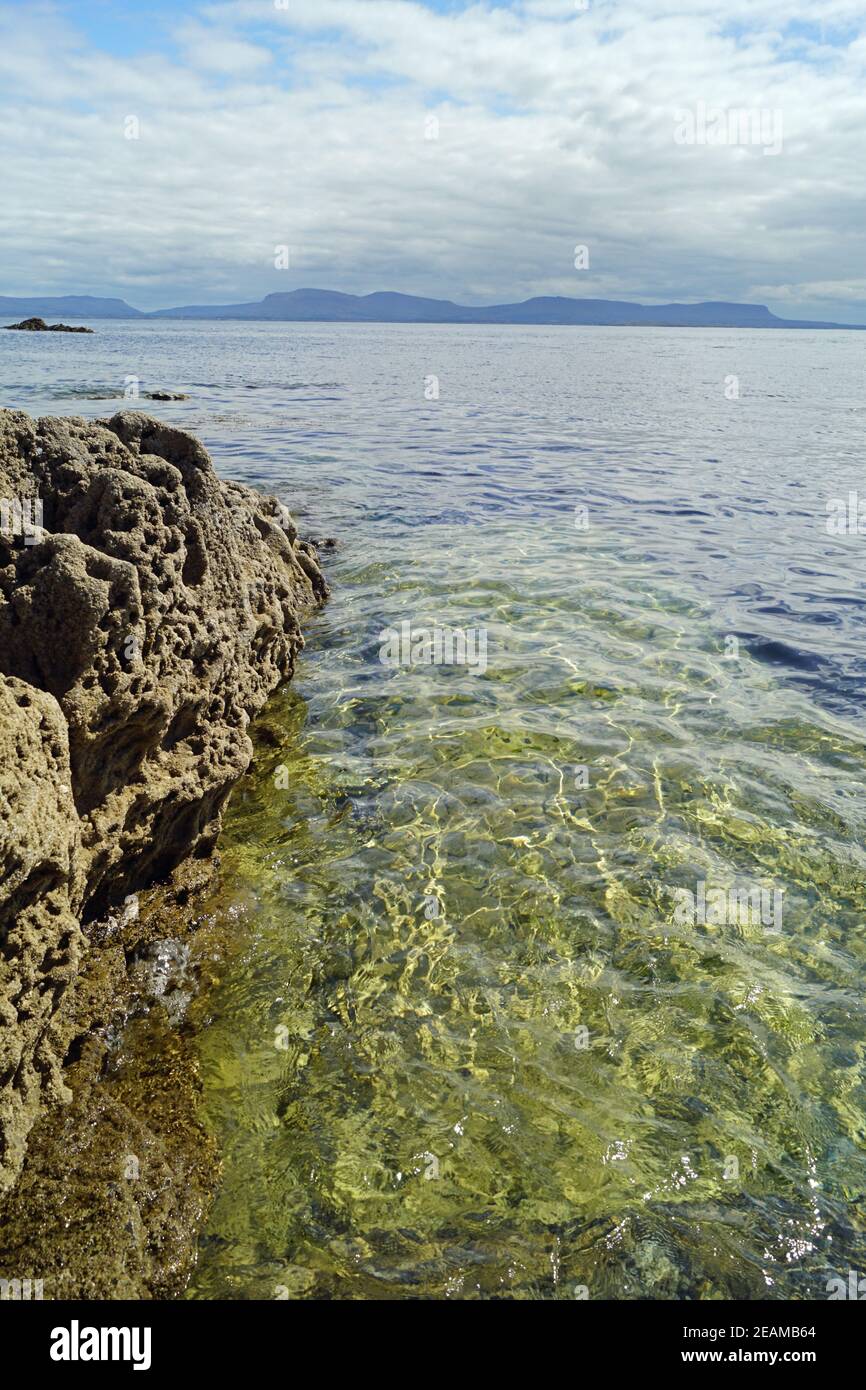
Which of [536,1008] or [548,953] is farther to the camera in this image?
[548,953]

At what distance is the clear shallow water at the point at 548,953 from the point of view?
3.79 meters

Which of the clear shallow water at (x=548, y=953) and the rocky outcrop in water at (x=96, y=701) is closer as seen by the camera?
the clear shallow water at (x=548, y=953)

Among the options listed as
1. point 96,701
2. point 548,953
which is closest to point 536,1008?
point 548,953

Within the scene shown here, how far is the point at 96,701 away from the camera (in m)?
4.94

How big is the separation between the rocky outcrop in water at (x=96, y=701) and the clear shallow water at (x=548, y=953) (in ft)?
2.42

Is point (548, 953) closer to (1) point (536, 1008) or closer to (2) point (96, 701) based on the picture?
(1) point (536, 1008)

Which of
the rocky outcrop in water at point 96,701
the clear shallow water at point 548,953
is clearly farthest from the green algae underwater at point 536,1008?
the rocky outcrop in water at point 96,701

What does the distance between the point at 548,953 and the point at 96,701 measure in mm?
3314

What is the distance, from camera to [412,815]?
23.0ft

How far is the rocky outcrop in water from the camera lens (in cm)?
395

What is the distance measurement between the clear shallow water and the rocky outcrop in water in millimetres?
739

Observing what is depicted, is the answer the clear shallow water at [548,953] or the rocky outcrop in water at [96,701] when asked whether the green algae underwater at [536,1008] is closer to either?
the clear shallow water at [548,953]

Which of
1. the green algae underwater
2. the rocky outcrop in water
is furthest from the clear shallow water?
the rocky outcrop in water

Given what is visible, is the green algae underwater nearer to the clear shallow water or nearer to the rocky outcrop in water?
the clear shallow water
